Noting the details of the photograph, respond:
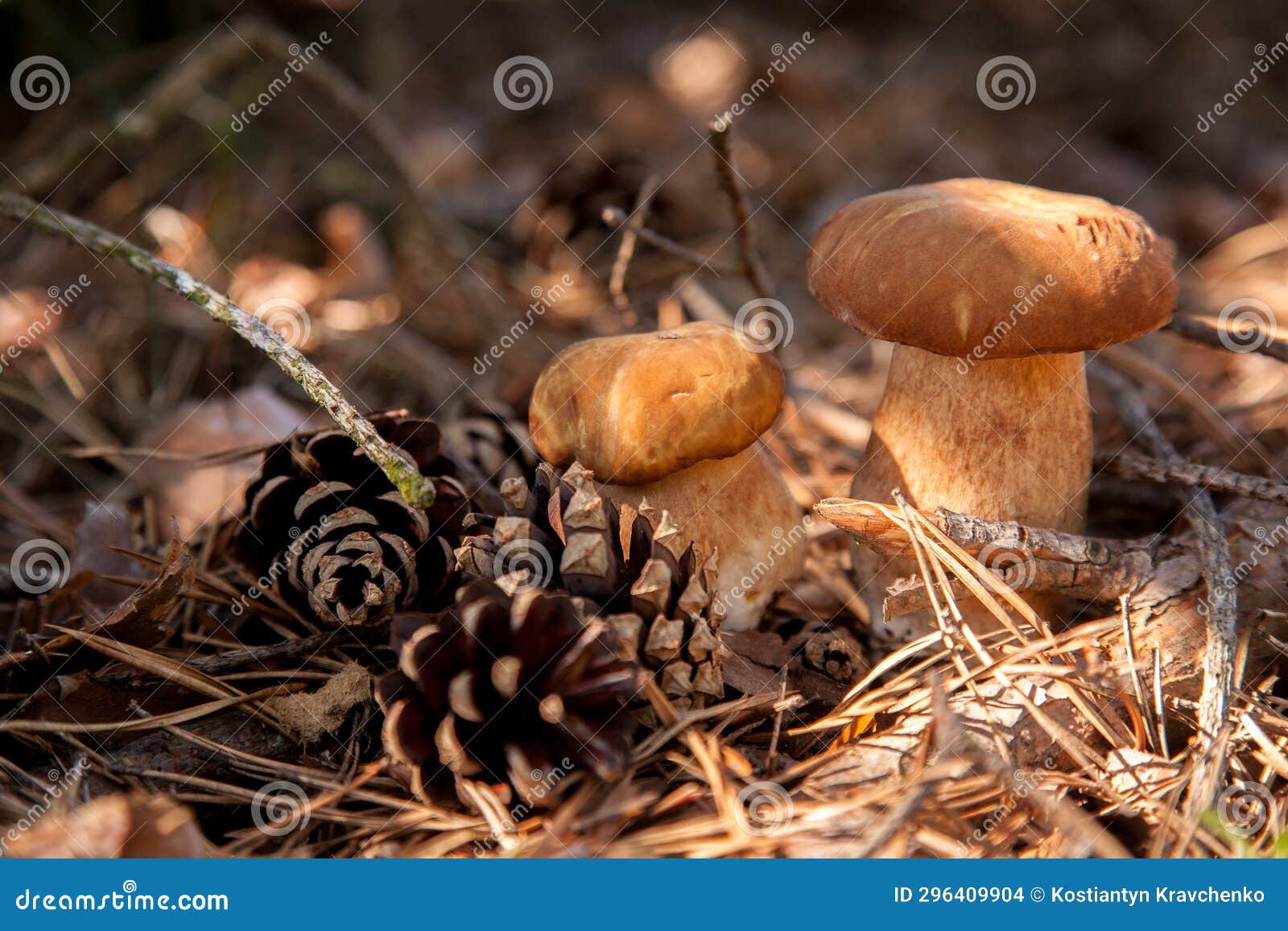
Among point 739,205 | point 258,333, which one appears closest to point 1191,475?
point 739,205

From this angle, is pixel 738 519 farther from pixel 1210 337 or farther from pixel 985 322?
pixel 1210 337

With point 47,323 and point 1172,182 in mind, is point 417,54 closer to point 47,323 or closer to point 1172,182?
point 47,323

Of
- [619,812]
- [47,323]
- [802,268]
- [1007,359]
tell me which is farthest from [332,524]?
[802,268]

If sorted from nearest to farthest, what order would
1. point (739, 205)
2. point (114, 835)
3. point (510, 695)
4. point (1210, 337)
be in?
point (114, 835)
point (510, 695)
point (1210, 337)
point (739, 205)

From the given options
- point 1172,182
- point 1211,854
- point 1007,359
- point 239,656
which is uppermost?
point 1172,182

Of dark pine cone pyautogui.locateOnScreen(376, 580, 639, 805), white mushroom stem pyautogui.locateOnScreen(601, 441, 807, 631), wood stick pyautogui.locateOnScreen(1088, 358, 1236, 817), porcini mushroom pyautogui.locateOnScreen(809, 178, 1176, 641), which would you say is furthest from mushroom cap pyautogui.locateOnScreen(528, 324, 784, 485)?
wood stick pyautogui.locateOnScreen(1088, 358, 1236, 817)

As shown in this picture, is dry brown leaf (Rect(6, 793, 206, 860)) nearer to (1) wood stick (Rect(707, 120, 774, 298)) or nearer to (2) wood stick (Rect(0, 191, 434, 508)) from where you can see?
(2) wood stick (Rect(0, 191, 434, 508))
